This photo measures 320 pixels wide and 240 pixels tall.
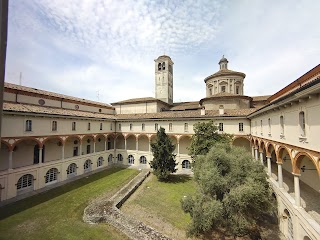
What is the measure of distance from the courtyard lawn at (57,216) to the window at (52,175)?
2511 millimetres

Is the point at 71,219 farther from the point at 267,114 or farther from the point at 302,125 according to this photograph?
the point at 267,114

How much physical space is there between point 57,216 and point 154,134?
60.1 ft

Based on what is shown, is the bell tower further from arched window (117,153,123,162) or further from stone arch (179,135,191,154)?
arched window (117,153,123,162)

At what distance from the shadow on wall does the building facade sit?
5.50ft

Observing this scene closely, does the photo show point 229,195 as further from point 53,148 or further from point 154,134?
point 53,148

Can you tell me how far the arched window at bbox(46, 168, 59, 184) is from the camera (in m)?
22.5

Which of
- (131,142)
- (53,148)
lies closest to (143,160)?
(131,142)

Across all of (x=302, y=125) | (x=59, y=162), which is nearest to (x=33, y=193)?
(x=59, y=162)

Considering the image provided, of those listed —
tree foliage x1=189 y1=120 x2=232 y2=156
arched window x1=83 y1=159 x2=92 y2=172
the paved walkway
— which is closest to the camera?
the paved walkway

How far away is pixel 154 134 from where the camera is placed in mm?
30703

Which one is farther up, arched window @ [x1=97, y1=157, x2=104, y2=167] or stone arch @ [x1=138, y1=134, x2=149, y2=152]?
stone arch @ [x1=138, y1=134, x2=149, y2=152]

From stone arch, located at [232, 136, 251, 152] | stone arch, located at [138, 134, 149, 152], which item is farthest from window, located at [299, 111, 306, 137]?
stone arch, located at [138, 134, 149, 152]

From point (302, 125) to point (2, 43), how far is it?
43.7 ft

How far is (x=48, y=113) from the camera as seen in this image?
69.5ft
